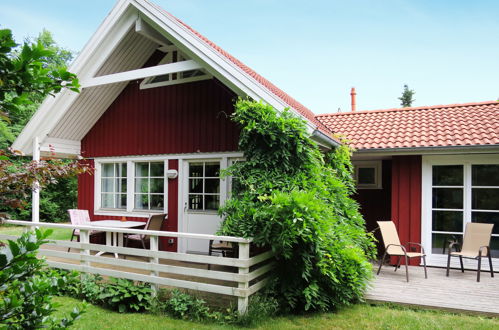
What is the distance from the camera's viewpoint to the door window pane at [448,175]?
7021 mm

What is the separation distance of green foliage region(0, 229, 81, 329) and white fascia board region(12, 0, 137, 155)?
6175 millimetres

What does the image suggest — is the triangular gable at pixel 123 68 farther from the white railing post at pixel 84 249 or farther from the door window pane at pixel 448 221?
the door window pane at pixel 448 221

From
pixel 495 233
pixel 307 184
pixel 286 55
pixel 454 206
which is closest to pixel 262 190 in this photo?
pixel 307 184

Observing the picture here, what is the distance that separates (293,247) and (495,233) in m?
4.70

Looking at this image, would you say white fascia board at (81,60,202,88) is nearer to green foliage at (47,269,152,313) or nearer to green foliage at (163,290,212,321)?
green foliage at (47,269,152,313)

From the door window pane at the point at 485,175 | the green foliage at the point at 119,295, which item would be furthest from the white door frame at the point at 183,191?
the door window pane at the point at 485,175

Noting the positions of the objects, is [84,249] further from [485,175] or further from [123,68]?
[485,175]

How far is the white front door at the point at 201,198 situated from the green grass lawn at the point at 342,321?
2900 millimetres

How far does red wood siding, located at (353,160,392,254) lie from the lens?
860 cm

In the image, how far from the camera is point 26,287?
1454mm

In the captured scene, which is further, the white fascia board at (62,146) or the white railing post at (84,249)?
the white fascia board at (62,146)

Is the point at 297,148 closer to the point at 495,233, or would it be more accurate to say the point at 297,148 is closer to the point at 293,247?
the point at 293,247

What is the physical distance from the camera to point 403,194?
732 cm

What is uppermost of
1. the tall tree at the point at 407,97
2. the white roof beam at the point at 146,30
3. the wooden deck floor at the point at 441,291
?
the tall tree at the point at 407,97
